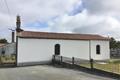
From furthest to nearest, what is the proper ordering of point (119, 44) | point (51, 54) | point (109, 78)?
point (119, 44)
point (51, 54)
point (109, 78)

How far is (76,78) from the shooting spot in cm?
1609

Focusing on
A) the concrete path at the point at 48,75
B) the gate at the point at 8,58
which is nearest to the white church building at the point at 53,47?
the gate at the point at 8,58

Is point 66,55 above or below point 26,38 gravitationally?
below

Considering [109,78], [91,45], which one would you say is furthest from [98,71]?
[91,45]

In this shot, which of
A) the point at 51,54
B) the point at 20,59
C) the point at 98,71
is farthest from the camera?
the point at 51,54

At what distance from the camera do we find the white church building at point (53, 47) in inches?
1091

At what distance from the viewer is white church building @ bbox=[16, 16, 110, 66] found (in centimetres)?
2770

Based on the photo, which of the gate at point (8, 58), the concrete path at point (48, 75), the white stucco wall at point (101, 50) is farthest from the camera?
the white stucco wall at point (101, 50)

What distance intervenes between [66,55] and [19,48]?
261 inches

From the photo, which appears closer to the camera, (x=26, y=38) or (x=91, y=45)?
(x=26, y=38)

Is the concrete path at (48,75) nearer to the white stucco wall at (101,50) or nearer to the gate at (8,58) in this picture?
the gate at (8,58)

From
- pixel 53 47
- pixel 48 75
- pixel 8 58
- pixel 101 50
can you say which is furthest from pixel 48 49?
pixel 48 75

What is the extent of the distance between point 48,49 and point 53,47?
2.60 ft

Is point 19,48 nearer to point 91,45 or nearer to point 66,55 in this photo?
point 66,55
